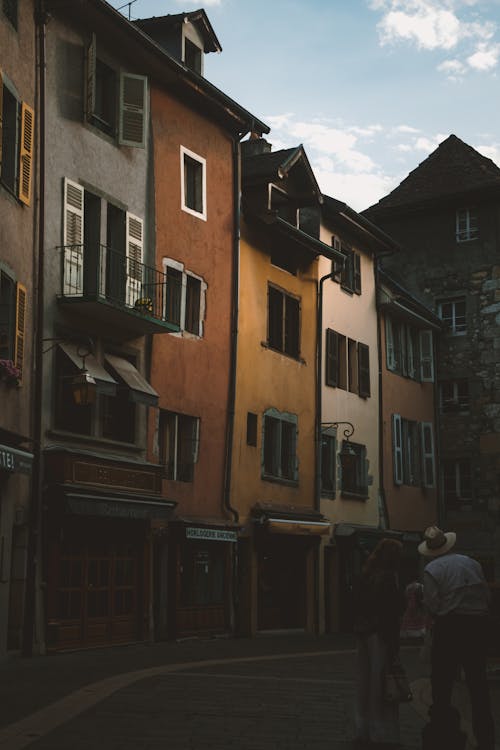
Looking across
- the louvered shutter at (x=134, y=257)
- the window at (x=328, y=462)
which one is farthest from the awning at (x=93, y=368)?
the window at (x=328, y=462)

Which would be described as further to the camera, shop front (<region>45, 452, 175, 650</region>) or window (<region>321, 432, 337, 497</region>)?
window (<region>321, 432, 337, 497</region>)

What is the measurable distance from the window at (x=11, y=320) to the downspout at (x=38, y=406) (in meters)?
0.76

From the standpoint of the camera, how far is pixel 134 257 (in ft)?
70.0

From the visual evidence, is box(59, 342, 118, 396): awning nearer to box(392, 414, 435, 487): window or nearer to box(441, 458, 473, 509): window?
box(392, 414, 435, 487): window

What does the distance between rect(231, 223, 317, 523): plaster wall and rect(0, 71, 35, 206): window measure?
7.90m

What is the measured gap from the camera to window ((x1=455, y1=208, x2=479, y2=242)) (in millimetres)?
35750

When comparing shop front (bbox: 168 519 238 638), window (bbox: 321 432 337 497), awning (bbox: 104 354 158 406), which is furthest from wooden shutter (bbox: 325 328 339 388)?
awning (bbox: 104 354 158 406)

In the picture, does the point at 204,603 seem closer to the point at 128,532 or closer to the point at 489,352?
the point at 128,532

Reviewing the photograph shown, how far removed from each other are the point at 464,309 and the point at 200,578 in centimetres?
1590

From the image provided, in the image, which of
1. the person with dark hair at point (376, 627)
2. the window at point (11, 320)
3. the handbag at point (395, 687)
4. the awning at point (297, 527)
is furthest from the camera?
the awning at point (297, 527)

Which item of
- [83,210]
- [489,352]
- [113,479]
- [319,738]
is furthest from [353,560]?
[319,738]

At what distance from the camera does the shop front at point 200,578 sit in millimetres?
22047

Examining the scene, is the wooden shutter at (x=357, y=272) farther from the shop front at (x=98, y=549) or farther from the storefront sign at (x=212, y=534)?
the shop front at (x=98, y=549)

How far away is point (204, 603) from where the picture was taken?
23.1 metres
